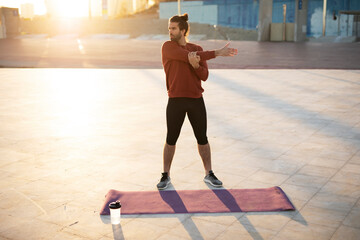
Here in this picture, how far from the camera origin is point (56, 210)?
4723 millimetres

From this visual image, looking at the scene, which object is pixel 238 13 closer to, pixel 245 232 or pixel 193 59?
pixel 193 59

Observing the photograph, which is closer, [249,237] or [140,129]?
[249,237]

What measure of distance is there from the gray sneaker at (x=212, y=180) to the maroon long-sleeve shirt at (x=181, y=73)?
3.14ft

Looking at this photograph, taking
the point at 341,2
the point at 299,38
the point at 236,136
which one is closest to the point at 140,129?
the point at 236,136

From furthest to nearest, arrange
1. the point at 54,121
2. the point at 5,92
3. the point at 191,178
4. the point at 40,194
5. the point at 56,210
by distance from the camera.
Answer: the point at 5,92
the point at 54,121
the point at 191,178
the point at 40,194
the point at 56,210

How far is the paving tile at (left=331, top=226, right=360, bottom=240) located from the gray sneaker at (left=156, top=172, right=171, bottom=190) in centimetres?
197

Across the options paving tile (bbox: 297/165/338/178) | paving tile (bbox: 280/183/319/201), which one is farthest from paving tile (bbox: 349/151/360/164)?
paving tile (bbox: 280/183/319/201)

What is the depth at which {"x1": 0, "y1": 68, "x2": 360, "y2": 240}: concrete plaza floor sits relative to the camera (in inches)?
171

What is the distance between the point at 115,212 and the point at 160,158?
236 centimetres

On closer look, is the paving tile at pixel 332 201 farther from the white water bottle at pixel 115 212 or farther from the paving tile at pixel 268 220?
the white water bottle at pixel 115 212

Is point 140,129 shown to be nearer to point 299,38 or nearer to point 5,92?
point 5,92

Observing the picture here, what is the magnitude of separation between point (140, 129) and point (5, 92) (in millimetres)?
6040

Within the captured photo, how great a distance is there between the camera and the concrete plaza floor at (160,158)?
4.34 m

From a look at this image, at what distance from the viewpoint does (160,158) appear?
662cm
